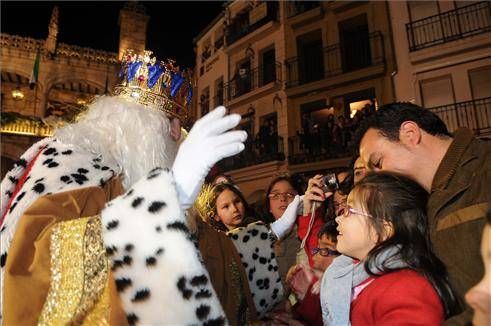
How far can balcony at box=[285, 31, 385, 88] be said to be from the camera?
12969 mm

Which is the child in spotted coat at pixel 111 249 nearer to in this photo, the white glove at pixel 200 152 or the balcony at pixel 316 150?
the white glove at pixel 200 152

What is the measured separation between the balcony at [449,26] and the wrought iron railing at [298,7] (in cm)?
451

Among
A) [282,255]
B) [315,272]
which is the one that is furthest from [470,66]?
[315,272]

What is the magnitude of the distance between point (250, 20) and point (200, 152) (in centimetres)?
1744

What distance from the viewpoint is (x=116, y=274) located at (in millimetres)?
1166

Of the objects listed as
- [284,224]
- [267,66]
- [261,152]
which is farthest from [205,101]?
[284,224]

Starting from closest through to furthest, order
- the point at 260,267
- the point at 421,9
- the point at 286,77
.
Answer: the point at 260,267
the point at 421,9
the point at 286,77

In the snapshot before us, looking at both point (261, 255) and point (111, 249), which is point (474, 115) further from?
point (111, 249)

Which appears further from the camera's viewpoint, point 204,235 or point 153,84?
point 153,84

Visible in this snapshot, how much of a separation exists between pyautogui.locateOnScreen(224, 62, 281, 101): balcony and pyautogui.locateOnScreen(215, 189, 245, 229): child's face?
39.8 ft

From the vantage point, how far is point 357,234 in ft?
5.84

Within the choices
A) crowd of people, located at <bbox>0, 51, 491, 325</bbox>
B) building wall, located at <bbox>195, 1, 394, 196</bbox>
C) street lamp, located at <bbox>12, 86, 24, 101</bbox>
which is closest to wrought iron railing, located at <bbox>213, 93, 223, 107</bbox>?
building wall, located at <bbox>195, 1, 394, 196</bbox>

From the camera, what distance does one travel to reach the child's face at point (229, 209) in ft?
11.1

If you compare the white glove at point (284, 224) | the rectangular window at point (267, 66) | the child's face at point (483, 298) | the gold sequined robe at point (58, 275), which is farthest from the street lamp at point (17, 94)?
the child's face at point (483, 298)
